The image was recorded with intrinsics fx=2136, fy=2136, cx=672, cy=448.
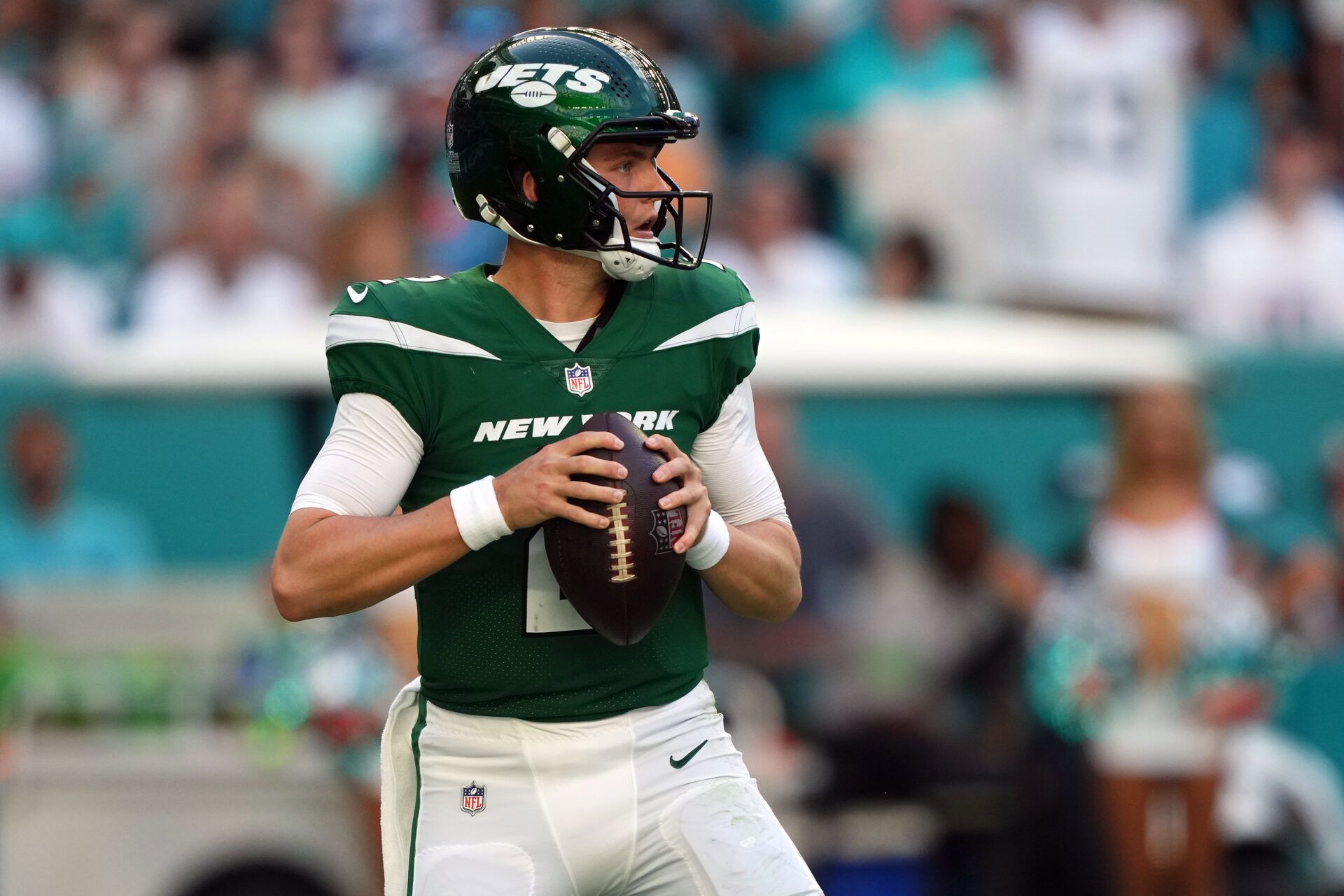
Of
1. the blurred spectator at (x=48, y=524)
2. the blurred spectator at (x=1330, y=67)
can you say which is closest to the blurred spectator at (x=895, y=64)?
the blurred spectator at (x=1330, y=67)

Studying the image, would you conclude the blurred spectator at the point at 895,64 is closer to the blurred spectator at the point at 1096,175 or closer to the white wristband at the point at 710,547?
the blurred spectator at the point at 1096,175

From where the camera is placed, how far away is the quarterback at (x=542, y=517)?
332cm

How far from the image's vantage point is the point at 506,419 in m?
3.39

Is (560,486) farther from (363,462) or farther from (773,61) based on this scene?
(773,61)

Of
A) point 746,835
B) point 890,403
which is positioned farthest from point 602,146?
point 890,403

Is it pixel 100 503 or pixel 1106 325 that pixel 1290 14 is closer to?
pixel 1106 325

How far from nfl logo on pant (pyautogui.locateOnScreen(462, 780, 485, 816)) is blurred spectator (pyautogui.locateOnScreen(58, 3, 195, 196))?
26.1 feet

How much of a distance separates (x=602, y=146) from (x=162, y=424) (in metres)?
6.32

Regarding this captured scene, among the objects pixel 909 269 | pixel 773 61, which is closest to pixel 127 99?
pixel 773 61

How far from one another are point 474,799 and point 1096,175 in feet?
25.0

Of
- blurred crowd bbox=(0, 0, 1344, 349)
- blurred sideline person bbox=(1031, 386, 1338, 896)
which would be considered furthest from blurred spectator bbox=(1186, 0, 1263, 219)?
blurred sideline person bbox=(1031, 386, 1338, 896)

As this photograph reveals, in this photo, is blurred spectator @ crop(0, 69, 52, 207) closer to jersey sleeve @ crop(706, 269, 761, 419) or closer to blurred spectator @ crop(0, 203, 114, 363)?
blurred spectator @ crop(0, 203, 114, 363)

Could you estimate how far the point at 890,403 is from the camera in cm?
914

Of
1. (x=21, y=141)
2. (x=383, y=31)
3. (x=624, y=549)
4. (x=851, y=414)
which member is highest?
(x=383, y=31)
